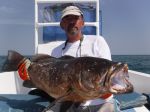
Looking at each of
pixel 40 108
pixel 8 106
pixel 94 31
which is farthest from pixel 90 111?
pixel 94 31

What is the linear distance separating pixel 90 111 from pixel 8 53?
3.91 feet

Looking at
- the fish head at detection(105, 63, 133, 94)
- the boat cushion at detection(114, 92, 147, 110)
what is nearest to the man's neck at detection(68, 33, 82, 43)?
the fish head at detection(105, 63, 133, 94)

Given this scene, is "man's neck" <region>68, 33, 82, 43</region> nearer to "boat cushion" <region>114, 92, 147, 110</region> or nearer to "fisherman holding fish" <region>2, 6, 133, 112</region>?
"fisherman holding fish" <region>2, 6, 133, 112</region>

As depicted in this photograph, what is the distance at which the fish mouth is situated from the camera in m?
3.55

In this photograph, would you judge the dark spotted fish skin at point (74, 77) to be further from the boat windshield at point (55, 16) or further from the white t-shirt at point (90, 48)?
the boat windshield at point (55, 16)

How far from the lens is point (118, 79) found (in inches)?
142

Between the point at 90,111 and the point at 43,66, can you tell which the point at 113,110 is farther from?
the point at 43,66

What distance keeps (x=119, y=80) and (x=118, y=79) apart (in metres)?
0.02

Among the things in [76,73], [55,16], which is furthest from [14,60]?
[55,16]

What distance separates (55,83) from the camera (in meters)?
3.94

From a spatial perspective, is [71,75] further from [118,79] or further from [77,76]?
[118,79]

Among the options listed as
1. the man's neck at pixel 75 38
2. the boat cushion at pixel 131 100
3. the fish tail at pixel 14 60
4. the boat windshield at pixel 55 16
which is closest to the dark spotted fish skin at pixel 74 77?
the fish tail at pixel 14 60

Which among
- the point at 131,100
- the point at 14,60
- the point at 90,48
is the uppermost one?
the point at 90,48

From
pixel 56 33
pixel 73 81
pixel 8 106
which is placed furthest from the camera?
pixel 56 33
